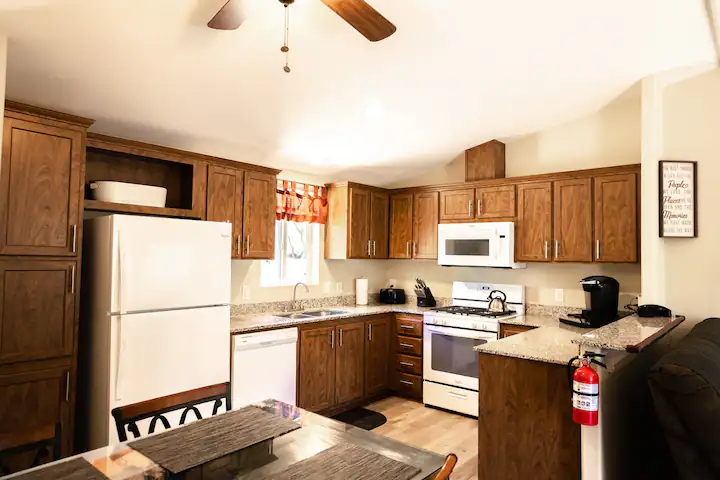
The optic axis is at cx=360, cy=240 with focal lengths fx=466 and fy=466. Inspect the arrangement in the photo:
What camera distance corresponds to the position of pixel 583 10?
8.52 ft

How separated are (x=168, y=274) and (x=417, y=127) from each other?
2.33 m

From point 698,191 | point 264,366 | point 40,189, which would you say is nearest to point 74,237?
point 40,189

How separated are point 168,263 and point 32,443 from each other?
1.50 meters

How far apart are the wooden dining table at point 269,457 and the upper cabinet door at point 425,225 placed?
3.28m

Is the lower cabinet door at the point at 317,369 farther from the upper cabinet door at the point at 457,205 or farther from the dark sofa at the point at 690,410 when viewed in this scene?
the dark sofa at the point at 690,410

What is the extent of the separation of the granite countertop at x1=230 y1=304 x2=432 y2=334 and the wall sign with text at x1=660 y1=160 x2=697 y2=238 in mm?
2198

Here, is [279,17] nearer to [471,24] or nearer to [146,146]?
[471,24]

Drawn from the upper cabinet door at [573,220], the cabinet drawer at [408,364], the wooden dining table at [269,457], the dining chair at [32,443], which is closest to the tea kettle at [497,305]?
the upper cabinet door at [573,220]

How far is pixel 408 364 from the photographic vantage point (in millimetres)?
4629

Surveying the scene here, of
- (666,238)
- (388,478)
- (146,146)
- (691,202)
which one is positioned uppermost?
(146,146)

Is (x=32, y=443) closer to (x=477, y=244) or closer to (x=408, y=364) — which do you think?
(x=408, y=364)

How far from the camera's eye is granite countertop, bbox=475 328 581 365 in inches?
92.4

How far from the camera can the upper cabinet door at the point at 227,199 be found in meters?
3.57

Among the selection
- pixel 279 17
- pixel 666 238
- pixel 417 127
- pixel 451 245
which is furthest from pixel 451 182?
pixel 279 17
